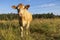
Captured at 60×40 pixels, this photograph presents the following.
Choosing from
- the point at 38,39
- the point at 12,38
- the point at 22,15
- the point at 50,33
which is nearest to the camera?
the point at 12,38

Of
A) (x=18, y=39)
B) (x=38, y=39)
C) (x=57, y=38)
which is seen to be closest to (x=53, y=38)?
(x=57, y=38)

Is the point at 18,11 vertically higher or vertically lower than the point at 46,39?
higher

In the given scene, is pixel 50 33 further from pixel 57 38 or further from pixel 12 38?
pixel 12 38

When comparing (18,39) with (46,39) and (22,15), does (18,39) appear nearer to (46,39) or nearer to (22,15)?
(46,39)

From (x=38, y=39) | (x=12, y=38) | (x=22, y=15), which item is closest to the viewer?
(x=12, y=38)

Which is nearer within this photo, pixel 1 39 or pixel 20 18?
pixel 1 39

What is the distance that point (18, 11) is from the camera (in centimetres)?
1068

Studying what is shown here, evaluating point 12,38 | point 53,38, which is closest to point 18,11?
point 53,38

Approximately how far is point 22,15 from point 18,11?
13.7 inches

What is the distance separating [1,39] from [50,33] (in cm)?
334

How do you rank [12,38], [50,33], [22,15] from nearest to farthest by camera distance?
[12,38], [50,33], [22,15]

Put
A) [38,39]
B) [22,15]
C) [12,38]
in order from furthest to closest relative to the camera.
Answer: [22,15] < [38,39] < [12,38]

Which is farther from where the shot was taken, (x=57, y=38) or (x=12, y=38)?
(x=57, y=38)

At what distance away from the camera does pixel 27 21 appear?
11242 mm
